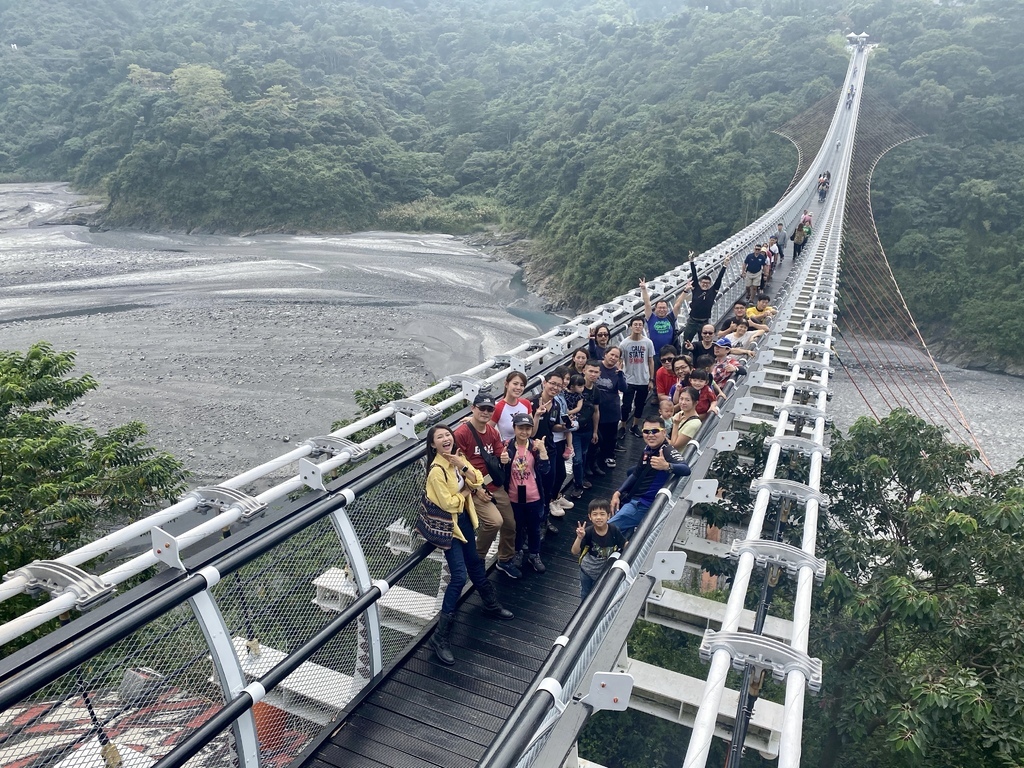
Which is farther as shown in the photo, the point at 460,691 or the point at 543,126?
the point at 543,126

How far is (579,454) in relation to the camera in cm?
557

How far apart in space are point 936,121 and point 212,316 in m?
41.5

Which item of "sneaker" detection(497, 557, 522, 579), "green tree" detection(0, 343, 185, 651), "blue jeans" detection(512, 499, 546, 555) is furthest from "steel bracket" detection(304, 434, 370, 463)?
"green tree" detection(0, 343, 185, 651)

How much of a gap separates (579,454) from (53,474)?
9365 mm

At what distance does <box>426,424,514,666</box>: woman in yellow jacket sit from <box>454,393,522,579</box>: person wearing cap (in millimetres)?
145

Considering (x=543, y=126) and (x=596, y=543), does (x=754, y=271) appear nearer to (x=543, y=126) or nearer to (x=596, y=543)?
(x=596, y=543)

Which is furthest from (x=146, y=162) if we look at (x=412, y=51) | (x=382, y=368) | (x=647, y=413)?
(x=647, y=413)

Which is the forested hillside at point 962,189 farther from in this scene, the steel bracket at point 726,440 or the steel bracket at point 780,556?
the steel bracket at point 780,556

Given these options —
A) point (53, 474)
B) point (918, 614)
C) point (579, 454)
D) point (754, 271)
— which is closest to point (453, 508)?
point (579, 454)

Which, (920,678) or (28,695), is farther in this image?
(920,678)

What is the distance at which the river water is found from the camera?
22.3 m

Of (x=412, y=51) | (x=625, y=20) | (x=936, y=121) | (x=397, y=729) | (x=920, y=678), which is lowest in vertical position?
(x=920, y=678)

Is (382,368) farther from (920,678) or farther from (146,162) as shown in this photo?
(146,162)

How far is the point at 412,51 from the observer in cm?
8006
